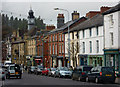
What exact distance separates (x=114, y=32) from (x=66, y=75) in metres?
8.97

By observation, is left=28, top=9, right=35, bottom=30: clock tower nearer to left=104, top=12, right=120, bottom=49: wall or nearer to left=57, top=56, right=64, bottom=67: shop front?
left=57, top=56, right=64, bottom=67: shop front

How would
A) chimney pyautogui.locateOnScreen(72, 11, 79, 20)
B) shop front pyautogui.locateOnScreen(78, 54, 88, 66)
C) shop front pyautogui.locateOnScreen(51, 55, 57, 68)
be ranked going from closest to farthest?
1. shop front pyautogui.locateOnScreen(78, 54, 88, 66)
2. chimney pyautogui.locateOnScreen(72, 11, 79, 20)
3. shop front pyautogui.locateOnScreen(51, 55, 57, 68)

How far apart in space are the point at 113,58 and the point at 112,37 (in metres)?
3.03

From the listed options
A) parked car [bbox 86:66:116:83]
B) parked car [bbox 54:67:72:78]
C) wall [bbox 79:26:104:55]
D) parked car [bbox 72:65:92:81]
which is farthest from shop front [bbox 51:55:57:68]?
parked car [bbox 86:66:116:83]

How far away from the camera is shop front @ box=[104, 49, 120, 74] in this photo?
44.7 metres

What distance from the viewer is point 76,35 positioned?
2413 inches

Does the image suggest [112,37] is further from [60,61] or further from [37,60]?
[37,60]

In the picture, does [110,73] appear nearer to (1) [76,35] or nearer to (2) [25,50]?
(1) [76,35]

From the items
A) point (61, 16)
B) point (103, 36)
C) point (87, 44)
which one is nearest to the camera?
point (103, 36)

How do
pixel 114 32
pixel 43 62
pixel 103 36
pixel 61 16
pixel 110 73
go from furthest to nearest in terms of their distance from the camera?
1. pixel 43 62
2. pixel 61 16
3. pixel 103 36
4. pixel 114 32
5. pixel 110 73

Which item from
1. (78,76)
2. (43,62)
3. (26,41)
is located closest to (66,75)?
(78,76)

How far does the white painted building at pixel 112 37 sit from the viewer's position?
45.0 meters

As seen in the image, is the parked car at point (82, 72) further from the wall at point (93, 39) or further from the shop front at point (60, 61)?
the shop front at point (60, 61)

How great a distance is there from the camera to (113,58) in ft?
152
